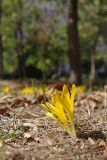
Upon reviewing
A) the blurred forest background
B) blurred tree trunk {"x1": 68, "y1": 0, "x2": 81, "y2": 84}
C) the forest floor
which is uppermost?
the forest floor

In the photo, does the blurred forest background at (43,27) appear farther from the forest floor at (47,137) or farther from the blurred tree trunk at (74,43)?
the forest floor at (47,137)

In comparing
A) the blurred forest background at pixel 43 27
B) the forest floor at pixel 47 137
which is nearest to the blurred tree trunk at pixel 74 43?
the blurred forest background at pixel 43 27

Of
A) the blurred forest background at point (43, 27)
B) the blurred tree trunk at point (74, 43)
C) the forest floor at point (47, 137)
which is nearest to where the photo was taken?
the forest floor at point (47, 137)

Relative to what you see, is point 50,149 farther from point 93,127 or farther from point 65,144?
point 93,127

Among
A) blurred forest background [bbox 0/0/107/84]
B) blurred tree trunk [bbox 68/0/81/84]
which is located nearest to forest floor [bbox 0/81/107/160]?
blurred tree trunk [bbox 68/0/81/84]

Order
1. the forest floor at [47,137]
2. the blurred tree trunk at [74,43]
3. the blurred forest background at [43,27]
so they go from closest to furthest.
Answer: the forest floor at [47,137], the blurred tree trunk at [74,43], the blurred forest background at [43,27]

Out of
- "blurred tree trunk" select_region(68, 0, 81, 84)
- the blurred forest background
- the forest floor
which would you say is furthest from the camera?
the blurred forest background

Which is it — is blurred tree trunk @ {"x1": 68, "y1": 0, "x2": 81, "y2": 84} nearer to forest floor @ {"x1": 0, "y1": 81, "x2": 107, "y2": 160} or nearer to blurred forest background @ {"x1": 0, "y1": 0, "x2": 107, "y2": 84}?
blurred forest background @ {"x1": 0, "y1": 0, "x2": 107, "y2": 84}

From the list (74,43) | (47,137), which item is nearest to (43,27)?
(74,43)

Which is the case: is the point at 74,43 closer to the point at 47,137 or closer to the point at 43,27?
the point at 43,27

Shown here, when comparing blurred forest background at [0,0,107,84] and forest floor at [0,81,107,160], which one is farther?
blurred forest background at [0,0,107,84]

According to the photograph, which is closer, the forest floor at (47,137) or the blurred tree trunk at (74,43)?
the forest floor at (47,137)

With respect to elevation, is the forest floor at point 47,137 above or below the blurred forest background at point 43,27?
above
